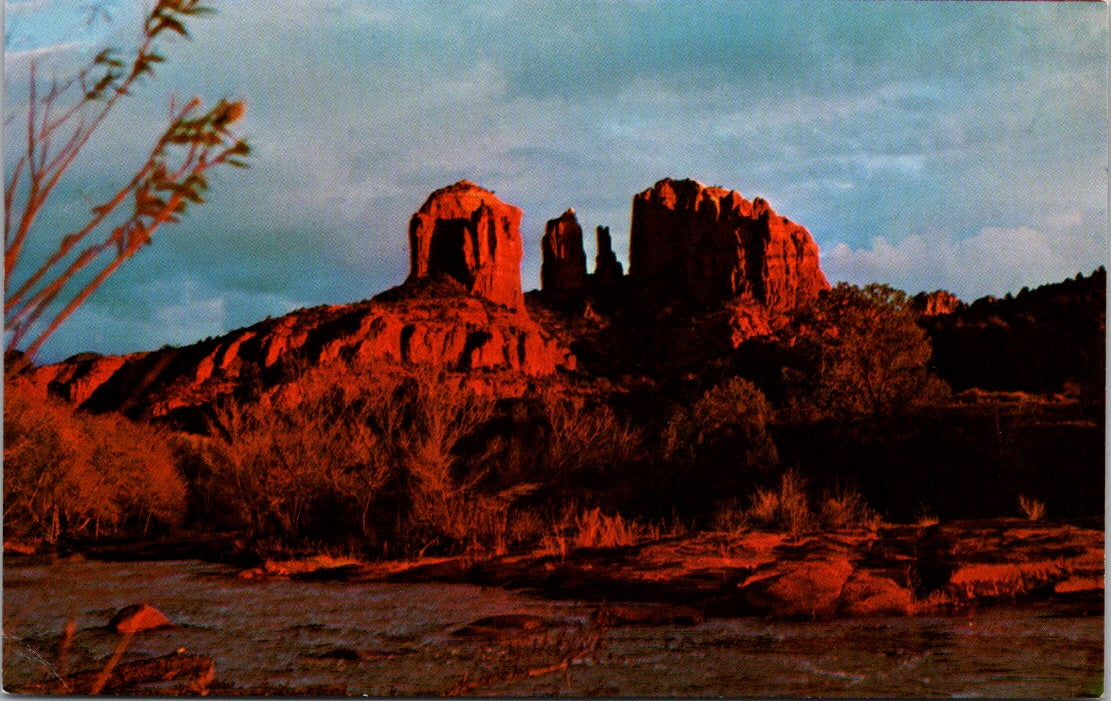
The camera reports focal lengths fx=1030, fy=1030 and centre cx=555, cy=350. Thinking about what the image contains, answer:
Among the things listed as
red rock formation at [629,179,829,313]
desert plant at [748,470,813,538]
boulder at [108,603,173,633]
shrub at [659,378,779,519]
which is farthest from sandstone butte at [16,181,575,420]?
boulder at [108,603,173,633]

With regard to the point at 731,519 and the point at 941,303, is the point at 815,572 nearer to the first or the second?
the point at 731,519

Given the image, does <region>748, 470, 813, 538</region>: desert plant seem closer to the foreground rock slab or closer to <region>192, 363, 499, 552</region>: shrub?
the foreground rock slab

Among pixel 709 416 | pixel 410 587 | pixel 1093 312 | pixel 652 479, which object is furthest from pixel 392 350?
pixel 410 587

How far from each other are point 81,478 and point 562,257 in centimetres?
5828

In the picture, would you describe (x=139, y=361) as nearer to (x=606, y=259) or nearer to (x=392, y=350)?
(x=392, y=350)

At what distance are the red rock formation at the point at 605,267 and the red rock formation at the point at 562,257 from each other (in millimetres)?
1429

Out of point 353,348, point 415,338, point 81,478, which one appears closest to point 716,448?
point 81,478

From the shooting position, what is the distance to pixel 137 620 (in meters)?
9.83

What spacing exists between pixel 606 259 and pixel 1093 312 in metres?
54.2

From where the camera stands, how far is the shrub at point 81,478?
16.9 m

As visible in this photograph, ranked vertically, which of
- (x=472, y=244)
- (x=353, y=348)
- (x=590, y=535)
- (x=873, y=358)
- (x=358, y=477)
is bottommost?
(x=590, y=535)

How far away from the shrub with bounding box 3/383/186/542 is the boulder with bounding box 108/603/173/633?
5.37m

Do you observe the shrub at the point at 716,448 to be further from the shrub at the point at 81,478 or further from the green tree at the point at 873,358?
the shrub at the point at 81,478

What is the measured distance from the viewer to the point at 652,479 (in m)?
21.2
